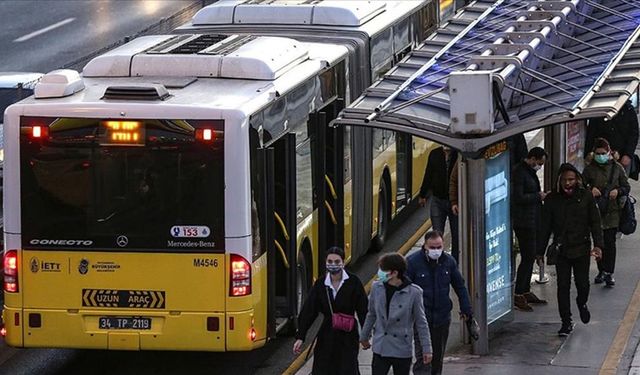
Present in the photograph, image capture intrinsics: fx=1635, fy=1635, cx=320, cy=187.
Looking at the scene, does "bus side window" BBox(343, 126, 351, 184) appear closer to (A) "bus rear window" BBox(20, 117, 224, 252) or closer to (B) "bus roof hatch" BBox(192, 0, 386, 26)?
(B) "bus roof hatch" BBox(192, 0, 386, 26)

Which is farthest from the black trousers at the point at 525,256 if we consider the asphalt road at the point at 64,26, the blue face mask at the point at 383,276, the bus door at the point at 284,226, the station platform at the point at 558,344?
the asphalt road at the point at 64,26


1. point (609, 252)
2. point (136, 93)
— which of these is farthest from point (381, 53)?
point (136, 93)

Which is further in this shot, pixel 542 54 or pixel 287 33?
pixel 287 33

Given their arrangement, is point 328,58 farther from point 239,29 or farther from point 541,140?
point 541,140

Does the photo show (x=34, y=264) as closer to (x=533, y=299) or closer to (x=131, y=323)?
(x=131, y=323)

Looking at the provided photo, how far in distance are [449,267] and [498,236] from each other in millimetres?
2241

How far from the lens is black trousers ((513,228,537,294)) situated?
54.5ft

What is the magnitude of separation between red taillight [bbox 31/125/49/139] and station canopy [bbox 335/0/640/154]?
2593 millimetres

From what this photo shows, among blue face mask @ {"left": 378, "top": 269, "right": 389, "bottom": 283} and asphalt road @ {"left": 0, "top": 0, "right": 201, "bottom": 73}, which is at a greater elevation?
blue face mask @ {"left": 378, "top": 269, "right": 389, "bottom": 283}

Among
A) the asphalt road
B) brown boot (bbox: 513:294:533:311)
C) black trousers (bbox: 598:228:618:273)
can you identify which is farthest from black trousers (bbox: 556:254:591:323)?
the asphalt road

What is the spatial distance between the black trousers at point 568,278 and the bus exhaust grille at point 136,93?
4.20 m

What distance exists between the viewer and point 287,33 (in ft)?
61.9

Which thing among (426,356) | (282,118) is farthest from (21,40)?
(426,356)

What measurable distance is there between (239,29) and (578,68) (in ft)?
16.1
